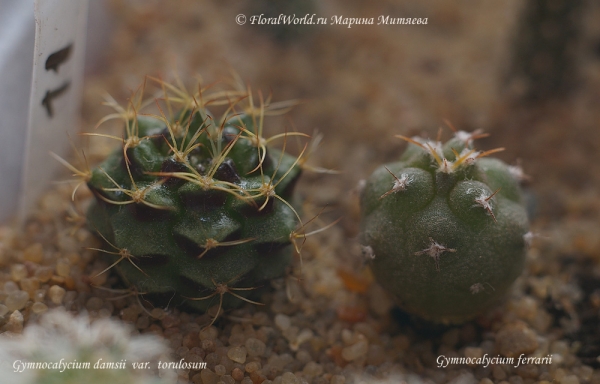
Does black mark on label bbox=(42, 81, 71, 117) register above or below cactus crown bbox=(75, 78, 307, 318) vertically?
above

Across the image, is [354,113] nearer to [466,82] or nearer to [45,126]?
[466,82]

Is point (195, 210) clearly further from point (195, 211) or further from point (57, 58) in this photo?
point (57, 58)

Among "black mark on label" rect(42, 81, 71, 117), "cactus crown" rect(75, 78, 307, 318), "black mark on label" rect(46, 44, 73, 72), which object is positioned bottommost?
"cactus crown" rect(75, 78, 307, 318)

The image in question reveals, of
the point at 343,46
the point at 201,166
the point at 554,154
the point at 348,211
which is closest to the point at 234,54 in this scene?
the point at 343,46

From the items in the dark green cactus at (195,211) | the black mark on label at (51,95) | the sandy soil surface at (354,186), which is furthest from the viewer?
the black mark on label at (51,95)

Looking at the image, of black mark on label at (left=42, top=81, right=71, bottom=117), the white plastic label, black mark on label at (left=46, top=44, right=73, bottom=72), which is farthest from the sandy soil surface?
black mark on label at (left=46, top=44, right=73, bottom=72)

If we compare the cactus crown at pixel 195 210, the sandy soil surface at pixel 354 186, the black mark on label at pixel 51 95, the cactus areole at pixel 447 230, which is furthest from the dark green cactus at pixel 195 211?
the black mark on label at pixel 51 95

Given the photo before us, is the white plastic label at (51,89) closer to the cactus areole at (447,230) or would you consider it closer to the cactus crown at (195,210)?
the cactus crown at (195,210)

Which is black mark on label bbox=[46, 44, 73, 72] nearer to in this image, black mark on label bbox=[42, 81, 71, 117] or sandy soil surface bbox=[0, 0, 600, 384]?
black mark on label bbox=[42, 81, 71, 117]

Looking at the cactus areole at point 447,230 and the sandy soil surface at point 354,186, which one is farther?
the sandy soil surface at point 354,186
